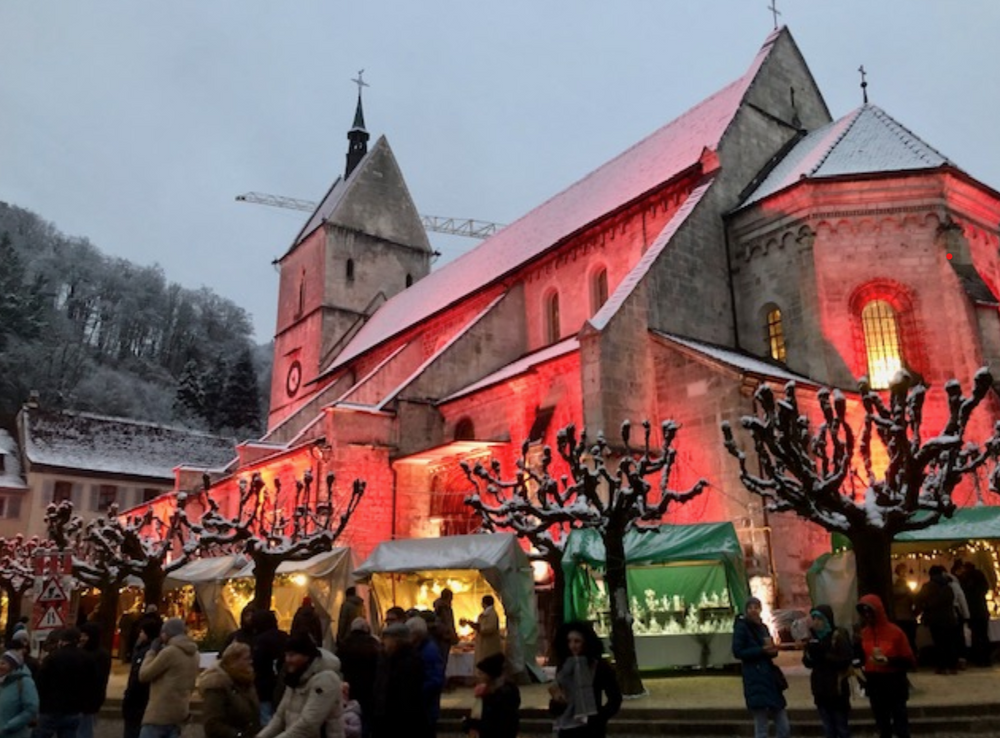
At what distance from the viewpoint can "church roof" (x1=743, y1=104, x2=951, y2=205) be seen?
69.4ft

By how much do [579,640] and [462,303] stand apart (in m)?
26.3

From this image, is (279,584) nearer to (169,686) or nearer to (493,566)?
(493,566)

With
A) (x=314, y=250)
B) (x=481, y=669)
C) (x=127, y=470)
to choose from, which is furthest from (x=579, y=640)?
(x=127, y=470)

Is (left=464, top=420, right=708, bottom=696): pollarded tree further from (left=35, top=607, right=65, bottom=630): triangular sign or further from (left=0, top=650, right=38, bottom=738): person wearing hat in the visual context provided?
(left=0, top=650, right=38, bottom=738): person wearing hat

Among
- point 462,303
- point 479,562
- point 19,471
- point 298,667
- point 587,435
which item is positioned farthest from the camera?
point 19,471

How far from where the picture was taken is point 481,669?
551 centimetres

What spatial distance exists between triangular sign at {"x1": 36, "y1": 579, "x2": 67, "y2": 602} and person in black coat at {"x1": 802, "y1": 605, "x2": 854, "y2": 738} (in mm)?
10686

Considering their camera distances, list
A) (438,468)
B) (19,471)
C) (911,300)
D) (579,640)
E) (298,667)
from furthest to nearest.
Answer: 1. (19,471)
2. (438,468)
3. (911,300)
4. (579,640)
5. (298,667)

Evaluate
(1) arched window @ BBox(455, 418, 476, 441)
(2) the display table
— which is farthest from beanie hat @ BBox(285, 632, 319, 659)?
(1) arched window @ BBox(455, 418, 476, 441)

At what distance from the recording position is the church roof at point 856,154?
21156mm

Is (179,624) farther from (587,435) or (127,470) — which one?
(127,470)

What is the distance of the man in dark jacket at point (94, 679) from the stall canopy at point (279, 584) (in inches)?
327

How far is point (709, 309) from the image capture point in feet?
74.0

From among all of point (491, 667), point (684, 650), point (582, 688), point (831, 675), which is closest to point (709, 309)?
point (684, 650)
